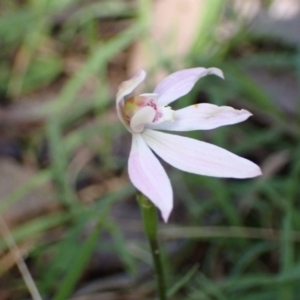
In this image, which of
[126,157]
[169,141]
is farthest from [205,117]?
[126,157]

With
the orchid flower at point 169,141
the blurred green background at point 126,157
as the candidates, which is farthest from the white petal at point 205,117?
the blurred green background at point 126,157

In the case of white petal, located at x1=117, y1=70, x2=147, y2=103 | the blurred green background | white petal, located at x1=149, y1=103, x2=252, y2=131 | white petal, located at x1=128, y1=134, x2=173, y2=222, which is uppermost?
white petal, located at x1=117, y1=70, x2=147, y2=103

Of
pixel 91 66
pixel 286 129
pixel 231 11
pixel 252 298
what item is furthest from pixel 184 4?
pixel 252 298

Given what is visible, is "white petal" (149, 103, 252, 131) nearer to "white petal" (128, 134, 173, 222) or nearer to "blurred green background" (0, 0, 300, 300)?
"white petal" (128, 134, 173, 222)

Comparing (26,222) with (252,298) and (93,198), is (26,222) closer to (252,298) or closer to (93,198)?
(93,198)

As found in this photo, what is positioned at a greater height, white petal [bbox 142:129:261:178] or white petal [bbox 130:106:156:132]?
white petal [bbox 130:106:156:132]

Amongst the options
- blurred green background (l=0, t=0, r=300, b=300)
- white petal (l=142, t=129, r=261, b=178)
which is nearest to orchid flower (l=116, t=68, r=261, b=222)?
white petal (l=142, t=129, r=261, b=178)

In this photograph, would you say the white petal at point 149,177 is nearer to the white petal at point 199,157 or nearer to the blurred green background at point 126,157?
the white petal at point 199,157
